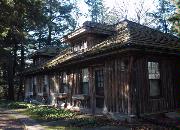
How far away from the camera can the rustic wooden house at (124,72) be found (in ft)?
43.1

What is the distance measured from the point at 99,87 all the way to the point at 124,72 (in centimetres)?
279

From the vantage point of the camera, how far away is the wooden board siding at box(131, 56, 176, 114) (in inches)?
520

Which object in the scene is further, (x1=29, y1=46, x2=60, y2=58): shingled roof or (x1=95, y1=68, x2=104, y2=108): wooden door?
(x1=29, y1=46, x2=60, y2=58): shingled roof

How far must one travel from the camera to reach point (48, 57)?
97.3ft

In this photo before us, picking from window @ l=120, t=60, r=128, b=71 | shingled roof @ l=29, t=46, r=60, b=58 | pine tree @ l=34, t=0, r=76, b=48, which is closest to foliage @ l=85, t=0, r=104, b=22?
pine tree @ l=34, t=0, r=76, b=48

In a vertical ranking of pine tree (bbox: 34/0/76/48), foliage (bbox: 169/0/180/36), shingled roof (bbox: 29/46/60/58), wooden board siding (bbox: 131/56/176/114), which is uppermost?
pine tree (bbox: 34/0/76/48)

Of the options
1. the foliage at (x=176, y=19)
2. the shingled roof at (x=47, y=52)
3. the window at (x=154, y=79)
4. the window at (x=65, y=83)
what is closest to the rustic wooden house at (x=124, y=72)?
Result: the window at (x=154, y=79)

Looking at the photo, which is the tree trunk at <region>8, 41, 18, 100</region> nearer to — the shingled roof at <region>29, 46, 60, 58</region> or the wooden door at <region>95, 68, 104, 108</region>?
the shingled roof at <region>29, 46, 60, 58</region>

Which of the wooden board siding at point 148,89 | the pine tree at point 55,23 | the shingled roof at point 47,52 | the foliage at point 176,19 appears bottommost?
the wooden board siding at point 148,89

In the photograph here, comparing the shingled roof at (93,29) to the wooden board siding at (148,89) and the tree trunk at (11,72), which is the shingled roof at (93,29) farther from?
the tree trunk at (11,72)

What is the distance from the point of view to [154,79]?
46.9 feet

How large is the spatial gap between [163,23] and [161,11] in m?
2.03

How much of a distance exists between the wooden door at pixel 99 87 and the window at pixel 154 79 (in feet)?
9.31

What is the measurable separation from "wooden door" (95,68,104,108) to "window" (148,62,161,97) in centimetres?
284
